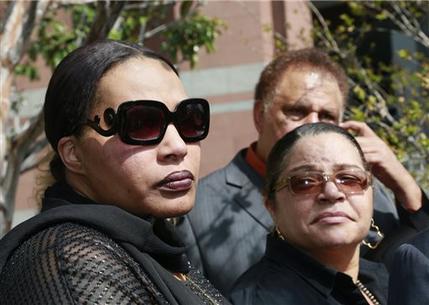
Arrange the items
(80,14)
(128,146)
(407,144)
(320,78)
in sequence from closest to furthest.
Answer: (128,146) → (320,78) → (407,144) → (80,14)

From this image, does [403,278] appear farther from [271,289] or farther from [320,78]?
[320,78]

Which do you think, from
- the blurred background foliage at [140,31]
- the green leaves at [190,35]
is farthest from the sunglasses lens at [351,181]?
the green leaves at [190,35]

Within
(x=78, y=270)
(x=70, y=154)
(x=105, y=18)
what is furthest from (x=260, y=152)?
(x=105, y=18)

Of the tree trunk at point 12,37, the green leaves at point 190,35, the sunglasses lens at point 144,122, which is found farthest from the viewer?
the green leaves at point 190,35

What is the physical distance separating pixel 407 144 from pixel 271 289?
276 cm

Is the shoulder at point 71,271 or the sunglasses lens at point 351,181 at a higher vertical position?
the shoulder at point 71,271

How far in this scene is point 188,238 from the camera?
3.40 m

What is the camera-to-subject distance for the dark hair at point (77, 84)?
6.29 feet

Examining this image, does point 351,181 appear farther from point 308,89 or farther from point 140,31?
point 140,31

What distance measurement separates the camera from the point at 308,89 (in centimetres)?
355

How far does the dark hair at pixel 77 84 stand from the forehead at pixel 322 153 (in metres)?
0.93

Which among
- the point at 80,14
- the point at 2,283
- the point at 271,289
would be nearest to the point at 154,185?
the point at 2,283

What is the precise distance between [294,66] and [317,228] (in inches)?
45.6

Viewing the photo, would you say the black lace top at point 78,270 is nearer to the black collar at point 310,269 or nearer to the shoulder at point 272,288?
the shoulder at point 272,288
